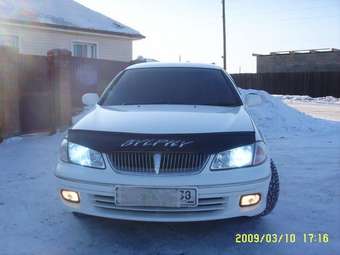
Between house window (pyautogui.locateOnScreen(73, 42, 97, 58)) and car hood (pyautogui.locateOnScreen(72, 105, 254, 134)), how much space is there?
12.9 meters

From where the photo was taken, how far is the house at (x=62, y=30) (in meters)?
14.6

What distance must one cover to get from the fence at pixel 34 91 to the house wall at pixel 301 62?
3606cm

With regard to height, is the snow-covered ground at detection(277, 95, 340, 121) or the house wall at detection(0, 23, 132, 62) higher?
the house wall at detection(0, 23, 132, 62)

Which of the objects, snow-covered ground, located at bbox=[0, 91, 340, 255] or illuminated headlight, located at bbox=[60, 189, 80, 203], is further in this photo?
snow-covered ground, located at bbox=[0, 91, 340, 255]

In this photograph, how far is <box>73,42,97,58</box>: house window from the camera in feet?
55.7

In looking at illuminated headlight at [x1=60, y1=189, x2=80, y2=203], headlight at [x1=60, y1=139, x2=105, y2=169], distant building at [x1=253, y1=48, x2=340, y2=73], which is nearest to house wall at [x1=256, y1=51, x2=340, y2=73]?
distant building at [x1=253, y1=48, x2=340, y2=73]

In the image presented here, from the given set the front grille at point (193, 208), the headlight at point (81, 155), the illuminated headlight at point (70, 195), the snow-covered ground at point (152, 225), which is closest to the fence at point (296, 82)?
the snow-covered ground at point (152, 225)

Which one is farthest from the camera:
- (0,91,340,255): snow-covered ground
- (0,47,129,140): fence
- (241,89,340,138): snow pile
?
(241,89,340,138): snow pile

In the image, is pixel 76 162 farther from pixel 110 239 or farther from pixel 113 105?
pixel 113 105

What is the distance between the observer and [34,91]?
31.1 feet

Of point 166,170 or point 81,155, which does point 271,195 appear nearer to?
point 166,170

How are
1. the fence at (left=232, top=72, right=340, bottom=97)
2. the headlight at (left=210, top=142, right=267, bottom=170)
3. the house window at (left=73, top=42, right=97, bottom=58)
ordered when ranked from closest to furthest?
the headlight at (left=210, top=142, right=267, bottom=170), the house window at (left=73, top=42, right=97, bottom=58), the fence at (left=232, top=72, right=340, bottom=97)

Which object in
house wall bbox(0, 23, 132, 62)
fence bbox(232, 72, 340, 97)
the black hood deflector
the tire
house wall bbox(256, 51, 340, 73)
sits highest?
house wall bbox(0, 23, 132, 62)

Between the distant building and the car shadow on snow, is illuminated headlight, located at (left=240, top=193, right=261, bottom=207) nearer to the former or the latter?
the car shadow on snow
